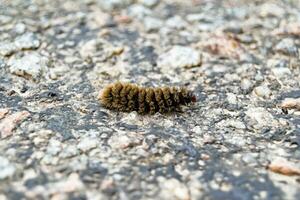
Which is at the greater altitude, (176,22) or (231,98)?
(176,22)

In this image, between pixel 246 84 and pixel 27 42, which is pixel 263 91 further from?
pixel 27 42

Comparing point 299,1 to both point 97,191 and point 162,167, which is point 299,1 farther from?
point 97,191

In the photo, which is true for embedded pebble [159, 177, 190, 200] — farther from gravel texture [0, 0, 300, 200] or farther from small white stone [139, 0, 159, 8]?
small white stone [139, 0, 159, 8]

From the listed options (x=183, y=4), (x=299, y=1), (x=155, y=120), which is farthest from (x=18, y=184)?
(x=299, y=1)

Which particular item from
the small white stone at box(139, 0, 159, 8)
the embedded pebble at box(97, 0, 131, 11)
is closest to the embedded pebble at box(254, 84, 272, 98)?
the small white stone at box(139, 0, 159, 8)

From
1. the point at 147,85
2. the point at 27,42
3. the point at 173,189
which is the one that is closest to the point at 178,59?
the point at 147,85

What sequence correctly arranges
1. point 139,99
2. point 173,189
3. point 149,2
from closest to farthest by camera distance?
Result: 1. point 173,189
2. point 139,99
3. point 149,2

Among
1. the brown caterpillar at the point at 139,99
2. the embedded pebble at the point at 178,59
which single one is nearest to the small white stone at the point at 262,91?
the embedded pebble at the point at 178,59
